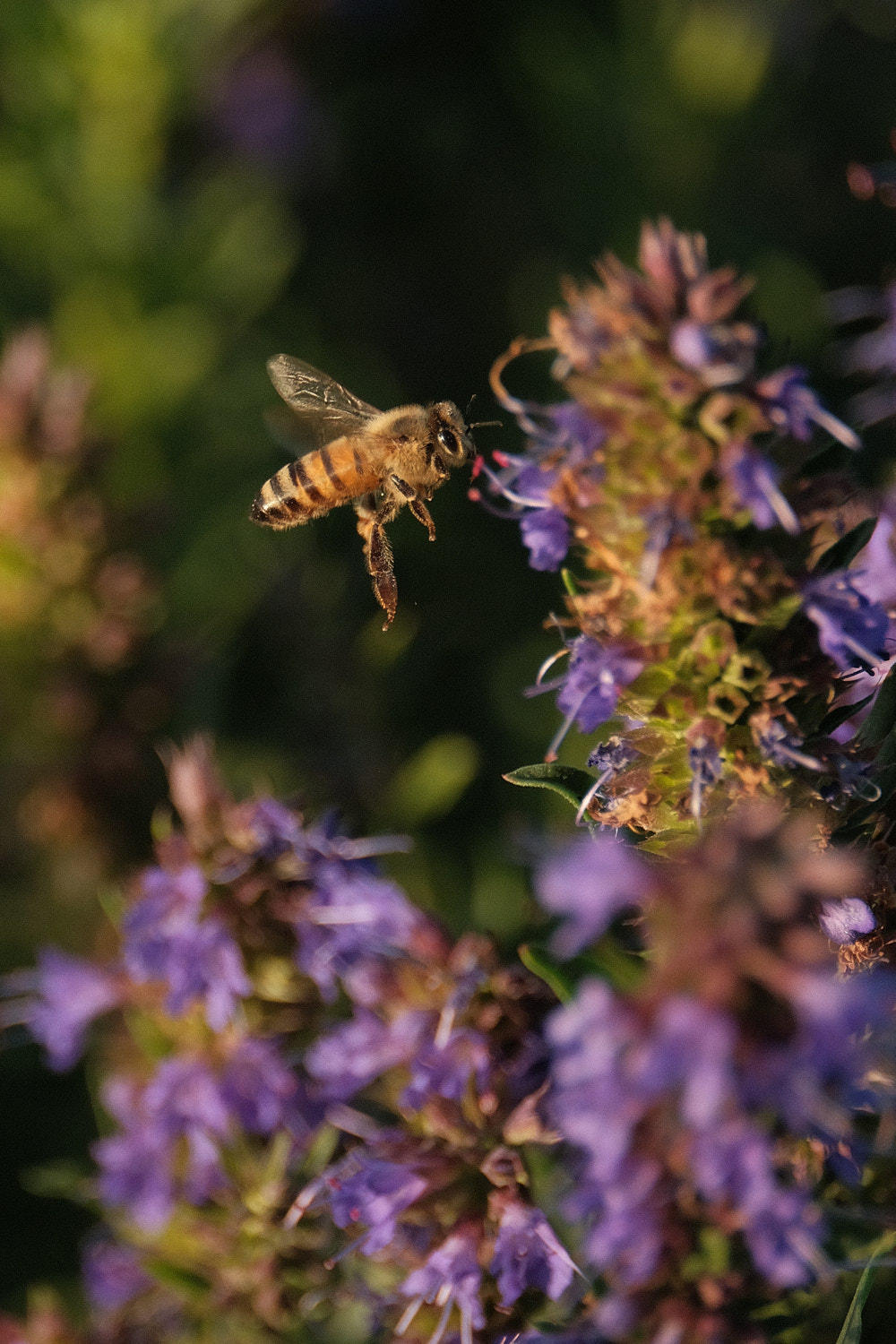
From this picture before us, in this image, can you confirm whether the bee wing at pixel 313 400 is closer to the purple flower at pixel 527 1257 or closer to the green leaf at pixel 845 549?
the green leaf at pixel 845 549

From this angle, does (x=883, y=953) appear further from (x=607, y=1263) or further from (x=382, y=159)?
(x=382, y=159)

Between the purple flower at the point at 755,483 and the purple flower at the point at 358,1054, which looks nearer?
the purple flower at the point at 755,483

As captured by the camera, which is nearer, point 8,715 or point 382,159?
point 8,715

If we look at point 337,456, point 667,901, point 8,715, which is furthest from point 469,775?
point 667,901

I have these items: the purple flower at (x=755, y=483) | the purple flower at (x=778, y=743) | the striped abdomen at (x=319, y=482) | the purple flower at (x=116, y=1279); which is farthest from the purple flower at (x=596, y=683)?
the purple flower at (x=116, y=1279)

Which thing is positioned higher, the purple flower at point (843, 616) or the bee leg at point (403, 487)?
the purple flower at point (843, 616)
